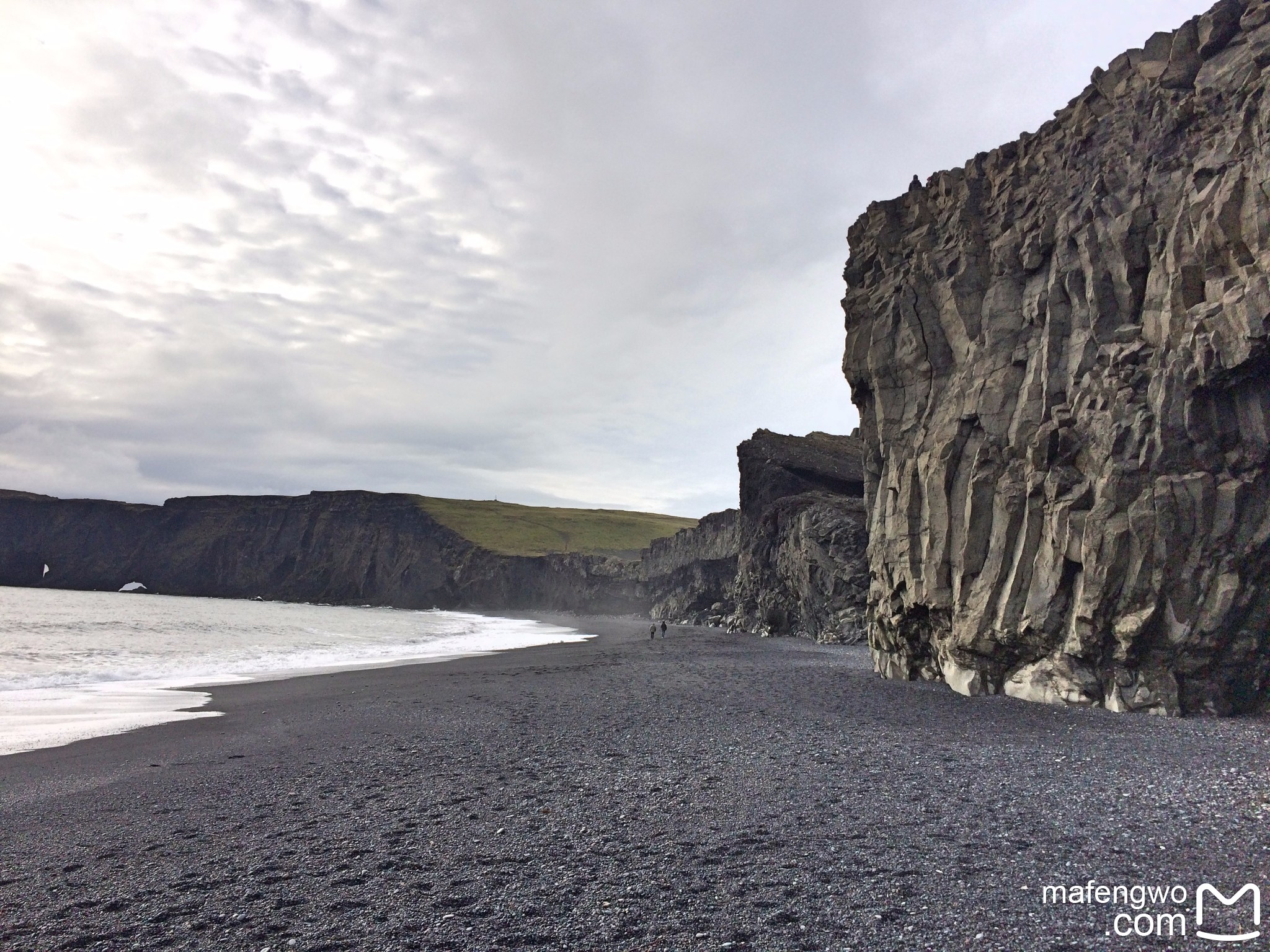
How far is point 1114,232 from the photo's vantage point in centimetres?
1809

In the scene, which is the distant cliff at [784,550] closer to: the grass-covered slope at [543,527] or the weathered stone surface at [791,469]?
the weathered stone surface at [791,469]

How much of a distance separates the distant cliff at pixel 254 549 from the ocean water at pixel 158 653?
5679 centimetres

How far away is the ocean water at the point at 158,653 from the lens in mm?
19438

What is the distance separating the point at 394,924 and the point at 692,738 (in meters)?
8.74

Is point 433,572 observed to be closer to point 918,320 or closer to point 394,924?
point 918,320

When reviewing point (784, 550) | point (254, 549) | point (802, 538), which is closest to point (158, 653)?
point (802, 538)

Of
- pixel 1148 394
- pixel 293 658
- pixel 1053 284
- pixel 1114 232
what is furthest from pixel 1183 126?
pixel 293 658

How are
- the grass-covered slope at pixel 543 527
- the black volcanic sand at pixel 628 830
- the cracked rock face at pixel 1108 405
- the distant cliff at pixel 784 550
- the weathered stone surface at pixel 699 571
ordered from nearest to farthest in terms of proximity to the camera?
the black volcanic sand at pixel 628 830 < the cracked rock face at pixel 1108 405 < the distant cliff at pixel 784 550 < the weathered stone surface at pixel 699 571 < the grass-covered slope at pixel 543 527

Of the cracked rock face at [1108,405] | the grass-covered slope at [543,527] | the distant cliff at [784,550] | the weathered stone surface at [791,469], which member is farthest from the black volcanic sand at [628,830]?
the grass-covered slope at [543,527]

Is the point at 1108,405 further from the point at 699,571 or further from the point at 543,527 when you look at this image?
Answer: the point at 543,527

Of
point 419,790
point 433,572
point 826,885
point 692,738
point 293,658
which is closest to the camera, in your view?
point 826,885

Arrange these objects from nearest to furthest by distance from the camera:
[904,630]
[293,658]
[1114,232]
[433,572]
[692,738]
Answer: [692,738] < [1114,232] < [904,630] < [293,658] < [433,572]

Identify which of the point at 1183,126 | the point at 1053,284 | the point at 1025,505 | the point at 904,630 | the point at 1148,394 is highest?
the point at 1183,126

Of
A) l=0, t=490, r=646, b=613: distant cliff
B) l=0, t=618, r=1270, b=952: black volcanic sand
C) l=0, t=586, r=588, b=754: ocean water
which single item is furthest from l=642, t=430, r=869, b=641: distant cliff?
l=0, t=490, r=646, b=613: distant cliff
